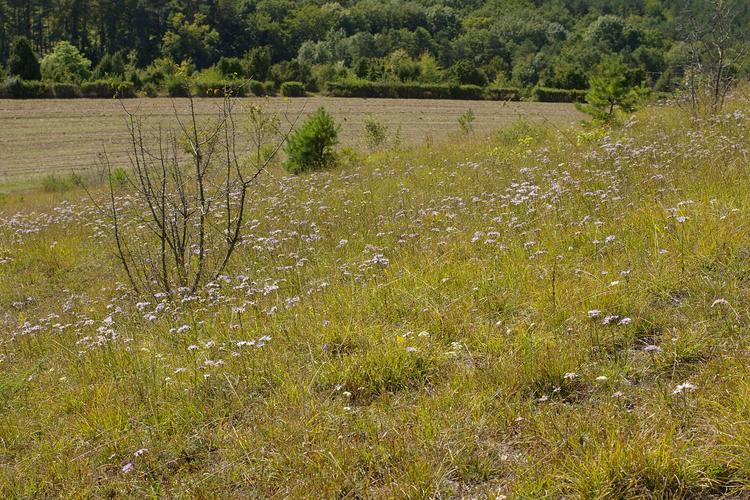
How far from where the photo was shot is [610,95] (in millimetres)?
14258

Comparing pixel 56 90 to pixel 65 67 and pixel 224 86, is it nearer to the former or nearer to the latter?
pixel 65 67

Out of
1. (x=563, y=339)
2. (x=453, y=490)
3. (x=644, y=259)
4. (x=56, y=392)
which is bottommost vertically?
(x=56, y=392)

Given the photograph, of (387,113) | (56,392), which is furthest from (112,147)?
(56,392)

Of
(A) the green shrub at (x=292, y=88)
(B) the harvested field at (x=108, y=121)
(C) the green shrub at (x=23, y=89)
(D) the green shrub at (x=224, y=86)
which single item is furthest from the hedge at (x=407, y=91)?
(D) the green shrub at (x=224, y=86)

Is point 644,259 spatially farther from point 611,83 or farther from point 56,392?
point 611,83

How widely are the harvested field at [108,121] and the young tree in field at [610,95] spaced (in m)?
10.2

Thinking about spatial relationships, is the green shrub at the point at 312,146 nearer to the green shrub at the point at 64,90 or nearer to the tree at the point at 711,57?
the tree at the point at 711,57

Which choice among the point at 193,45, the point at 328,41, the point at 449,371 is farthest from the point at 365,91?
the point at 449,371

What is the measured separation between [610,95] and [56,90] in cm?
4346

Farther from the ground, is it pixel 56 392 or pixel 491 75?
pixel 491 75

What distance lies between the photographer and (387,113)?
137 feet

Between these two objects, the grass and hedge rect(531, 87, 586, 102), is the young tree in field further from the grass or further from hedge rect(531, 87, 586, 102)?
hedge rect(531, 87, 586, 102)

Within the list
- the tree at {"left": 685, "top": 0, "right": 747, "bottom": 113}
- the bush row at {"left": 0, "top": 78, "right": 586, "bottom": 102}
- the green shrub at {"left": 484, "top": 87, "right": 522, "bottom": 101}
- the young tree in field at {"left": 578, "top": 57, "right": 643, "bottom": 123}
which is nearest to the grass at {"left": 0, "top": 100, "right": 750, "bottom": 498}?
the tree at {"left": 685, "top": 0, "right": 747, "bottom": 113}

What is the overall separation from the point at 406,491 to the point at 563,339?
1302 millimetres
